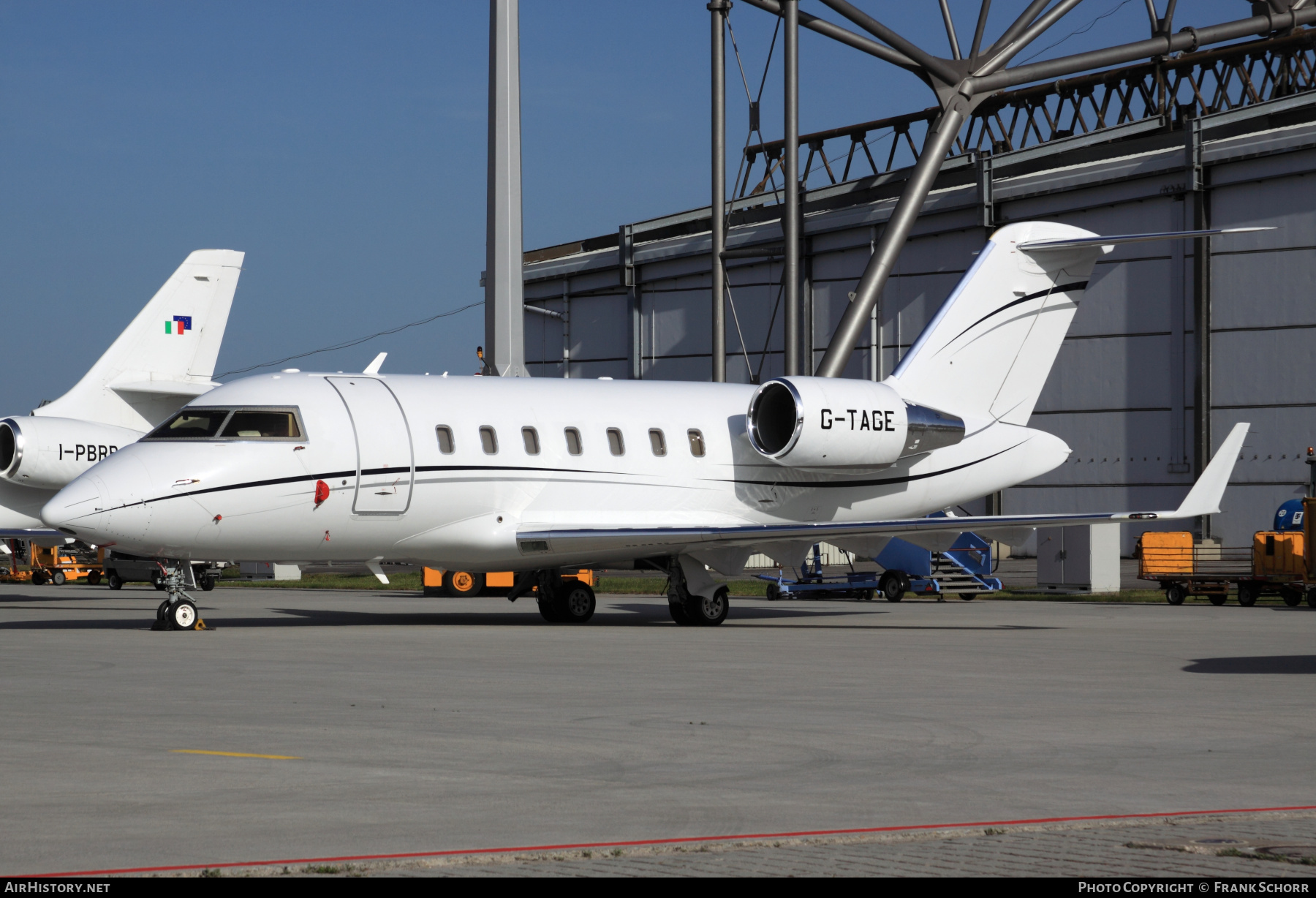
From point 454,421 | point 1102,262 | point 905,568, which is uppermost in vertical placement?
point 1102,262

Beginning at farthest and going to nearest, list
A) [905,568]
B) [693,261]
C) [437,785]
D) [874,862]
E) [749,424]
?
[693,261] → [905,568] → [749,424] → [437,785] → [874,862]

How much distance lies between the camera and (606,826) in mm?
7016

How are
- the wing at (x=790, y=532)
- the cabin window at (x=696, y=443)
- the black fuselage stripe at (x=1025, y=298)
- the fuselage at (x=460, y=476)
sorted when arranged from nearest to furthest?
the fuselage at (x=460, y=476) < the wing at (x=790, y=532) < the cabin window at (x=696, y=443) < the black fuselage stripe at (x=1025, y=298)

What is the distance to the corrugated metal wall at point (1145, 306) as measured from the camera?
45844 mm

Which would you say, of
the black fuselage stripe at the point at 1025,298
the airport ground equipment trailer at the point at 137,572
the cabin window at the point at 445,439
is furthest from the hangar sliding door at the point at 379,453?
the airport ground equipment trailer at the point at 137,572

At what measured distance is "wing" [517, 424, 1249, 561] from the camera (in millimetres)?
20094

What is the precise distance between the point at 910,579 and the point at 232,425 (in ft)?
67.9

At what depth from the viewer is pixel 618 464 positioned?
22.8 metres

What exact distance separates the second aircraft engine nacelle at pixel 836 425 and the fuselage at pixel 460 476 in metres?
0.39

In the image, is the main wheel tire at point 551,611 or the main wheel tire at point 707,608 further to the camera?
the main wheel tire at point 551,611

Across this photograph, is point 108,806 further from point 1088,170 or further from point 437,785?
point 1088,170

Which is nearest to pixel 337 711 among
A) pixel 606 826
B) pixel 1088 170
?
pixel 606 826

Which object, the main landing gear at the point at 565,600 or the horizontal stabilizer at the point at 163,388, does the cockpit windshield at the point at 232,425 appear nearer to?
the main landing gear at the point at 565,600

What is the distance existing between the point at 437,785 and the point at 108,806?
168cm
